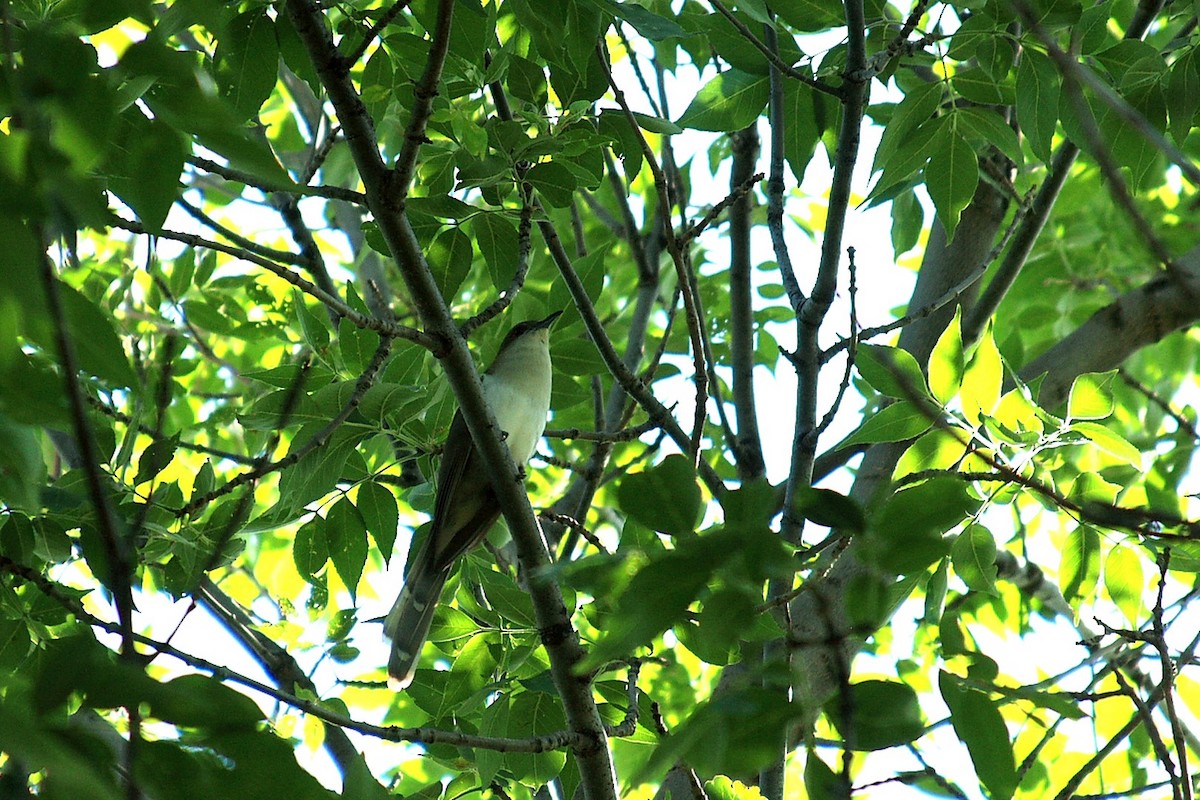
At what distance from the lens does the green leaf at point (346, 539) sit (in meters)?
3.71

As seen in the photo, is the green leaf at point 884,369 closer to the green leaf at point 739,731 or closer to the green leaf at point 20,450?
the green leaf at point 739,731

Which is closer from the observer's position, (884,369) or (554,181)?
(884,369)

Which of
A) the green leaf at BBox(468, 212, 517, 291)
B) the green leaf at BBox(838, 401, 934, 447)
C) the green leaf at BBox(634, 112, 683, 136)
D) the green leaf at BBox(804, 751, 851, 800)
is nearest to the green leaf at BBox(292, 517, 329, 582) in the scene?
the green leaf at BBox(468, 212, 517, 291)

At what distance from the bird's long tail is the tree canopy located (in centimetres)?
22

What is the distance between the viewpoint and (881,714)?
1708 millimetres

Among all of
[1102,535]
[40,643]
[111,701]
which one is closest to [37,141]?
[111,701]

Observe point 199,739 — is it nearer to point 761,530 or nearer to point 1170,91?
point 761,530

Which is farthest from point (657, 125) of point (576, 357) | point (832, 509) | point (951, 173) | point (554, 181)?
point (832, 509)

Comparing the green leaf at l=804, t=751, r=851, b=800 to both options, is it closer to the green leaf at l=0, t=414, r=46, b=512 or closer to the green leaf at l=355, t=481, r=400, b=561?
the green leaf at l=0, t=414, r=46, b=512

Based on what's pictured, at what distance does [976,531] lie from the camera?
3213 millimetres

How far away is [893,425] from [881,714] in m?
1.40

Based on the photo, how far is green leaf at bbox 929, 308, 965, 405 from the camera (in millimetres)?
3016

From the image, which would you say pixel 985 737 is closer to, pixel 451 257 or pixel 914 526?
pixel 914 526

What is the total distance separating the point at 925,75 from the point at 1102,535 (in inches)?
116
